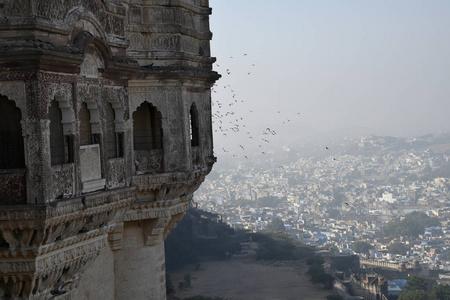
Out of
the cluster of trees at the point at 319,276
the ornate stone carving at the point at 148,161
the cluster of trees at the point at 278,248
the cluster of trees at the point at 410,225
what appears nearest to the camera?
the ornate stone carving at the point at 148,161

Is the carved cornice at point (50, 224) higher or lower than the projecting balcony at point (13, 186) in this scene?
lower

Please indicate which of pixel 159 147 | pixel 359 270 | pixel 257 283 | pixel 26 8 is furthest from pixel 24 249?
pixel 359 270

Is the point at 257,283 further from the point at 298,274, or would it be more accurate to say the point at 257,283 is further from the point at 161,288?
the point at 161,288

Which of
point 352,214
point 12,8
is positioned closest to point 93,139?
point 12,8

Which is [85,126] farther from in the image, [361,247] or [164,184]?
Result: [361,247]

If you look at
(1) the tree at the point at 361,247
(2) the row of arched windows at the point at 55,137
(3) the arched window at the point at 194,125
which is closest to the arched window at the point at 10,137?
(2) the row of arched windows at the point at 55,137

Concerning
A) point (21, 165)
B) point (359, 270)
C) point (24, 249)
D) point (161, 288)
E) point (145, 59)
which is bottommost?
point (359, 270)

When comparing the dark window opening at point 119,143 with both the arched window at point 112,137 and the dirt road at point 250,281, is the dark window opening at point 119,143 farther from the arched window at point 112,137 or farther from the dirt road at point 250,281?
the dirt road at point 250,281
